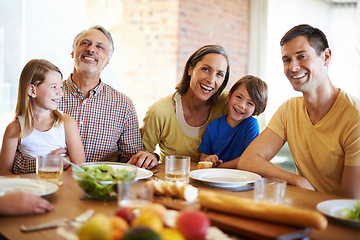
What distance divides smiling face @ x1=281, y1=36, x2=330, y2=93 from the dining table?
0.57 metres

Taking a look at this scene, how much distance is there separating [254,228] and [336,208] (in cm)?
40

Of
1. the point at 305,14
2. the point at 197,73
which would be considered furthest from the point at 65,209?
the point at 305,14

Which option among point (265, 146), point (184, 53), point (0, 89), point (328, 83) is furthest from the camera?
point (184, 53)

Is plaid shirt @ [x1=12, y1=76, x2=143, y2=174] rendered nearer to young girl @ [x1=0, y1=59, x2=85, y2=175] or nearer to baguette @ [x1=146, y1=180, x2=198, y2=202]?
young girl @ [x1=0, y1=59, x2=85, y2=175]

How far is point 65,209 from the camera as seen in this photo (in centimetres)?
121

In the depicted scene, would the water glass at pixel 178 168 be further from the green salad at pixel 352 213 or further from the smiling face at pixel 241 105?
the smiling face at pixel 241 105

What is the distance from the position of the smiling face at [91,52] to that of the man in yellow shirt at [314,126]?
1140 millimetres

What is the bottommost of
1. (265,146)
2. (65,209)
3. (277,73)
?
(65,209)

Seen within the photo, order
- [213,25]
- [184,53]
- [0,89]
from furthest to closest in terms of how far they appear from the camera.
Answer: [213,25], [184,53], [0,89]

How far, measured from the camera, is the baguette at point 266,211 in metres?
0.95

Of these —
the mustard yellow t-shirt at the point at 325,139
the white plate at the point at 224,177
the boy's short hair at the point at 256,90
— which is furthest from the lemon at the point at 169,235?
the boy's short hair at the point at 256,90

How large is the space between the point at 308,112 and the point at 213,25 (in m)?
3.81

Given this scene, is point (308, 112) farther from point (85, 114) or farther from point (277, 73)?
point (277, 73)

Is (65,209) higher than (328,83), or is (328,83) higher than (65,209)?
(328,83)
